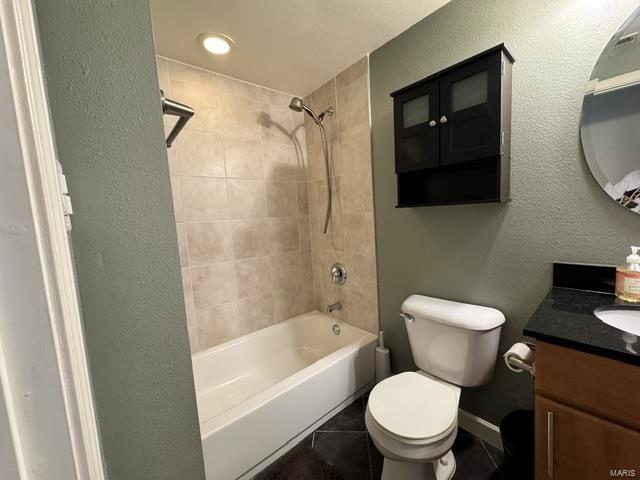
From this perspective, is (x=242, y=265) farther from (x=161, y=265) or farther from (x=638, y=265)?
(x=638, y=265)

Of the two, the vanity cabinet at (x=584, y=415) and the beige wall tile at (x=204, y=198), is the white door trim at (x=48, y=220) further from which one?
the beige wall tile at (x=204, y=198)

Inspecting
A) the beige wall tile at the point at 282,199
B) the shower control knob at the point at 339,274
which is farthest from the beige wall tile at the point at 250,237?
the shower control knob at the point at 339,274

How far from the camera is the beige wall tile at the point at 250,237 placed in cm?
185

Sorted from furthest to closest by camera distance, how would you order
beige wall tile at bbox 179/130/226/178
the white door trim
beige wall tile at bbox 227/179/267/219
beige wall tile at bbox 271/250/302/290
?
beige wall tile at bbox 271/250/302/290 < beige wall tile at bbox 227/179/267/219 < beige wall tile at bbox 179/130/226/178 < the white door trim

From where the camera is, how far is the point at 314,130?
205 centimetres

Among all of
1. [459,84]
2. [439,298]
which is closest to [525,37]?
[459,84]

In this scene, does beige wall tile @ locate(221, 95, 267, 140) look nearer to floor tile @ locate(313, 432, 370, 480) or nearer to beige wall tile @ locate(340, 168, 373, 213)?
beige wall tile @ locate(340, 168, 373, 213)

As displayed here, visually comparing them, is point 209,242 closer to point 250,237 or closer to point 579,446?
point 250,237

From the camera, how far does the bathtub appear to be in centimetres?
116

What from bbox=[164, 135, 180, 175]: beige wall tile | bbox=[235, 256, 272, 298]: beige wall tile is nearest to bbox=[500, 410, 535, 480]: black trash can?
bbox=[235, 256, 272, 298]: beige wall tile

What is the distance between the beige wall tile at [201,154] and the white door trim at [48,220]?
1.35 metres

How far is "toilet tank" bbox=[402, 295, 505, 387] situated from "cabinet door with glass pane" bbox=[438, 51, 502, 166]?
2.24 feet

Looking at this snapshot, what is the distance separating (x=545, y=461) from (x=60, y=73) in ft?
4.68

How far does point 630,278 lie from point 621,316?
0.42 feet
